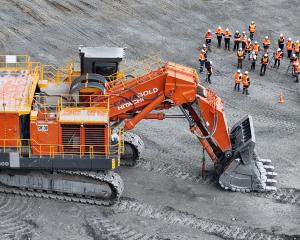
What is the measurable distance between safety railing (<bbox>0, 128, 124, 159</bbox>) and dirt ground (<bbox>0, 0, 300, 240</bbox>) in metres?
1.46

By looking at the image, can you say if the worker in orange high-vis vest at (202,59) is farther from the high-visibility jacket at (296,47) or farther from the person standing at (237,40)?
the high-visibility jacket at (296,47)

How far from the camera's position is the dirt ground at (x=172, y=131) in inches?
659

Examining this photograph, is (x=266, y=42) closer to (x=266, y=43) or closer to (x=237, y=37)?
(x=266, y=43)

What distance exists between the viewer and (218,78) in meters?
26.6

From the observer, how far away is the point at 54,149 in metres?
17.1

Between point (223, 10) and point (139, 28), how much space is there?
597 centimetres

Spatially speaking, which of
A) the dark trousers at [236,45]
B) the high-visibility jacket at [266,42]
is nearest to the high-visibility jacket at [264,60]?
the high-visibility jacket at [266,42]

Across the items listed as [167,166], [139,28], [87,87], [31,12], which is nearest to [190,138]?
[167,166]

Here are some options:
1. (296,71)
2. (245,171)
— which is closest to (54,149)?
(245,171)

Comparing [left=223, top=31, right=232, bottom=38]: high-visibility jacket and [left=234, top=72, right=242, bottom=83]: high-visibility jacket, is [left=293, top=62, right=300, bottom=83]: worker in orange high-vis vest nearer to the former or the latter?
[left=234, top=72, right=242, bottom=83]: high-visibility jacket

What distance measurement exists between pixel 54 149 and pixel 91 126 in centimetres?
123

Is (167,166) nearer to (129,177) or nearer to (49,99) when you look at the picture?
(129,177)

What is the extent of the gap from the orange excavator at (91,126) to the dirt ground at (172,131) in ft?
1.83

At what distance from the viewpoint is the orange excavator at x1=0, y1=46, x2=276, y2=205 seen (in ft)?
55.6
